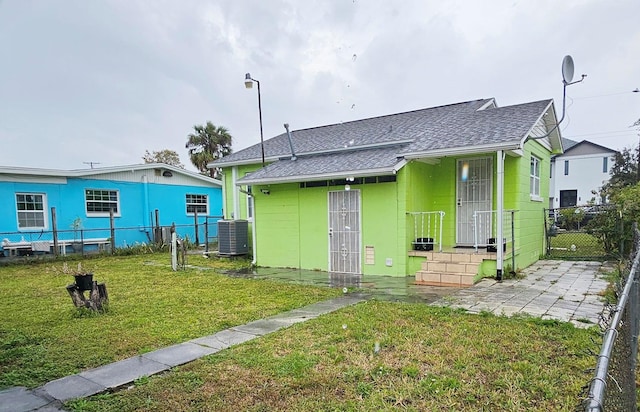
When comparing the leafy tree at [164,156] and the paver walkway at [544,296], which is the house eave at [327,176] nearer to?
the paver walkway at [544,296]

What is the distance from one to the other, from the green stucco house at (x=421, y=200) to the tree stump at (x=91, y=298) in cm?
514

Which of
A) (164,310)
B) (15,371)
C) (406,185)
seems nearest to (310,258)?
(406,185)

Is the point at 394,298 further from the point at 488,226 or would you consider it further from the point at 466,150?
the point at 488,226

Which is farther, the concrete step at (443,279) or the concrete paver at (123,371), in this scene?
the concrete step at (443,279)

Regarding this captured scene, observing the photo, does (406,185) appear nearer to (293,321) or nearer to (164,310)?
(293,321)

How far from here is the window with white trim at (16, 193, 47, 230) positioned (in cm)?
1344

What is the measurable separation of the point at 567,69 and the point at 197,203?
17035 mm

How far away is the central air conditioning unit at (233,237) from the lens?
459 inches

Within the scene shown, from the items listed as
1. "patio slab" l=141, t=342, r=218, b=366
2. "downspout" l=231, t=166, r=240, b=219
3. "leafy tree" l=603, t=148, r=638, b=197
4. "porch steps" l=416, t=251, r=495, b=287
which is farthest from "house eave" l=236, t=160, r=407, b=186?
"leafy tree" l=603, t=148, r=638, b=197

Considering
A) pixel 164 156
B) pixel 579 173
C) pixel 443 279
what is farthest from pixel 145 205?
pixel 579 173

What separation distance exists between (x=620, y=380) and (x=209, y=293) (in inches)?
246

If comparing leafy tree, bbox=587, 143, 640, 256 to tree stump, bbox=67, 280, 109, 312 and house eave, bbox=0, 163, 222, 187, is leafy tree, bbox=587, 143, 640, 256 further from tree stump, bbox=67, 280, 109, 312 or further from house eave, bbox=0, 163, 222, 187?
house eave, bbox=0, 163, 222, 187

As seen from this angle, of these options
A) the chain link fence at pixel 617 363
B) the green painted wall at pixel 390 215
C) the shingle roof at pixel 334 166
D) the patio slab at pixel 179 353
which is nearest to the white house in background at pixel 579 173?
the green painted wall at pixel 390 215

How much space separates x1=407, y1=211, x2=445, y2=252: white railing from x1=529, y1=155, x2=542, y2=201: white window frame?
9.50 feet
